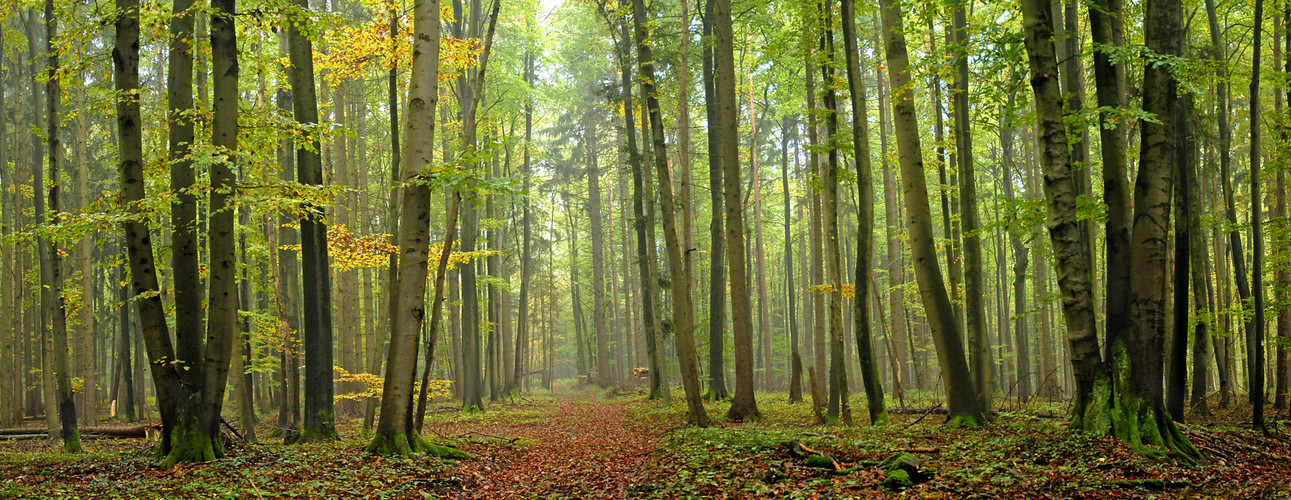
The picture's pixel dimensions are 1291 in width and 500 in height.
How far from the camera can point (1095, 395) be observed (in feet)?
24.0

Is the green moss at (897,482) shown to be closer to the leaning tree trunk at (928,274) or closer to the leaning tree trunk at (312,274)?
the leaning tree trunk at (928,274)

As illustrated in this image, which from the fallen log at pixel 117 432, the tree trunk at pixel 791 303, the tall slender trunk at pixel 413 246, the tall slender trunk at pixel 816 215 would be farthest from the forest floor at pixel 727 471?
the tree trunk at pixel 791 303

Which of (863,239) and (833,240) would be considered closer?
(863,239)

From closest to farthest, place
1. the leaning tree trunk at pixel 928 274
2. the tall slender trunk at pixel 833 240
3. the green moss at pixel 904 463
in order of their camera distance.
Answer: the green moss at pixel 904 463, the leaning tree trunk at pixel 928 274, the tall slender trunk at pixel 833 240

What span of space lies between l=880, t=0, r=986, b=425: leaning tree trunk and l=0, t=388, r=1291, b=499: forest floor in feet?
1.70

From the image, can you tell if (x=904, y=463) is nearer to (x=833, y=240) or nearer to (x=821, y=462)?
(x=821, y=462)

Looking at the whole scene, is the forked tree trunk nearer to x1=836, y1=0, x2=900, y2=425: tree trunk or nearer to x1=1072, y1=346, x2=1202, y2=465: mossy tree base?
x1=836, y1=0, x2=900, y2=425: tree trunk

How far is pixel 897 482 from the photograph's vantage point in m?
6.18

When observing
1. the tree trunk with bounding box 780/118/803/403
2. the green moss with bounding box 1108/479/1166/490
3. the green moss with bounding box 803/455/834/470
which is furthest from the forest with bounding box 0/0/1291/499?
the tree trunk with bounding box 780/118/803/403

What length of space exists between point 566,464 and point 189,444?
453 centimetres

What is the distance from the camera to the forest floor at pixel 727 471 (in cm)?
589

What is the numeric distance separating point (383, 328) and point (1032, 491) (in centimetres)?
1145

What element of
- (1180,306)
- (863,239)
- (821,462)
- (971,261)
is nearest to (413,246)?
(821,462)

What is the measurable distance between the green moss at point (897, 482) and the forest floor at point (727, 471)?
7 centimetres
